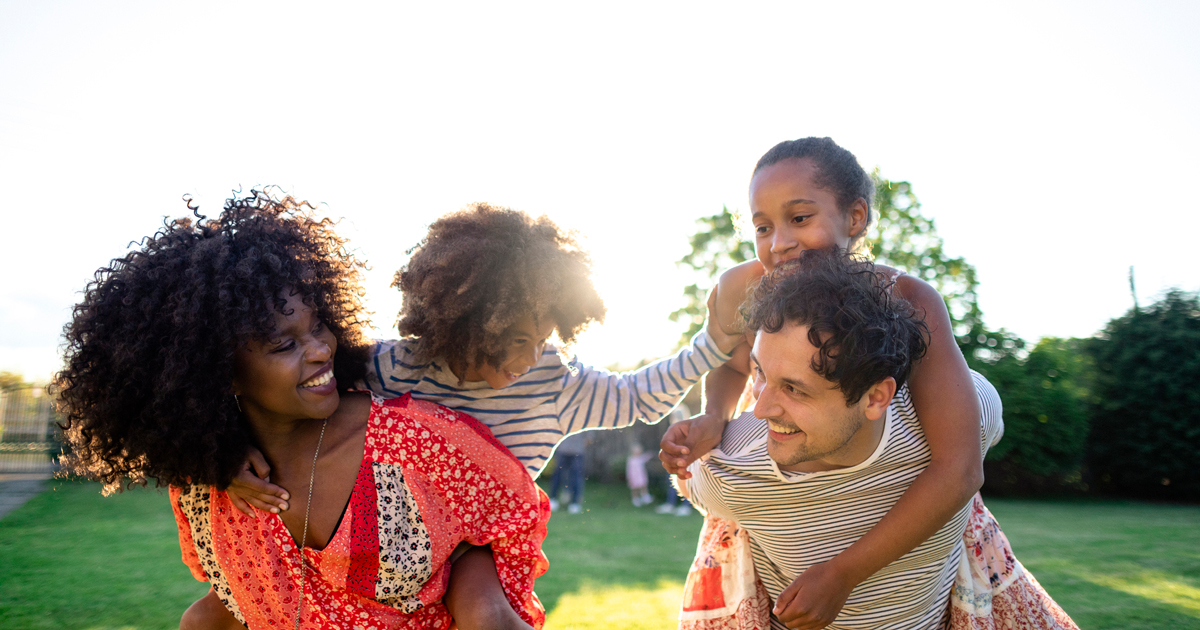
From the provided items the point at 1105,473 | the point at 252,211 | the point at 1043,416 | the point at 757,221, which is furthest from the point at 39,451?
the point at 1105,473

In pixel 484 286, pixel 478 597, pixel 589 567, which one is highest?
pixel 484 286

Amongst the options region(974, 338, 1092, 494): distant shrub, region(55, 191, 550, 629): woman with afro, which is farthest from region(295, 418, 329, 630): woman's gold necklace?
region(974, 338, 1092, 494): distant shrub

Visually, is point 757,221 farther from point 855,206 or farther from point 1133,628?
point 1133,628

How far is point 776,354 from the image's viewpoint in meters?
2.20

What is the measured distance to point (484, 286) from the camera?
2.67 m

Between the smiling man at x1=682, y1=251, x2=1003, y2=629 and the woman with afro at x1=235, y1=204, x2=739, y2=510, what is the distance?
1.58ft

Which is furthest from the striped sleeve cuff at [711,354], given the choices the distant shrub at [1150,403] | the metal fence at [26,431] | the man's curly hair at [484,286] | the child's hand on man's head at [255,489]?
the distant shrub at [1150,403]

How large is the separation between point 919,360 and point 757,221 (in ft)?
2.89

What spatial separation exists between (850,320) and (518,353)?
1189 millimetres

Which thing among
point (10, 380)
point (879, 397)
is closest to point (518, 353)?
point (879, 397)

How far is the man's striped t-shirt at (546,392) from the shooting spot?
279cm

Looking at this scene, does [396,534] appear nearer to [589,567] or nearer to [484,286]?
[484,286]

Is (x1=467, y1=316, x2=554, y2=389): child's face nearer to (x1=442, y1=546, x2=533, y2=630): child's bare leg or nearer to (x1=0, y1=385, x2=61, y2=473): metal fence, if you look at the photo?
(x1=442, y1=546, x2=533, y2=630): child's bare leg

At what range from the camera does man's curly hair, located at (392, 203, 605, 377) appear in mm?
2650
